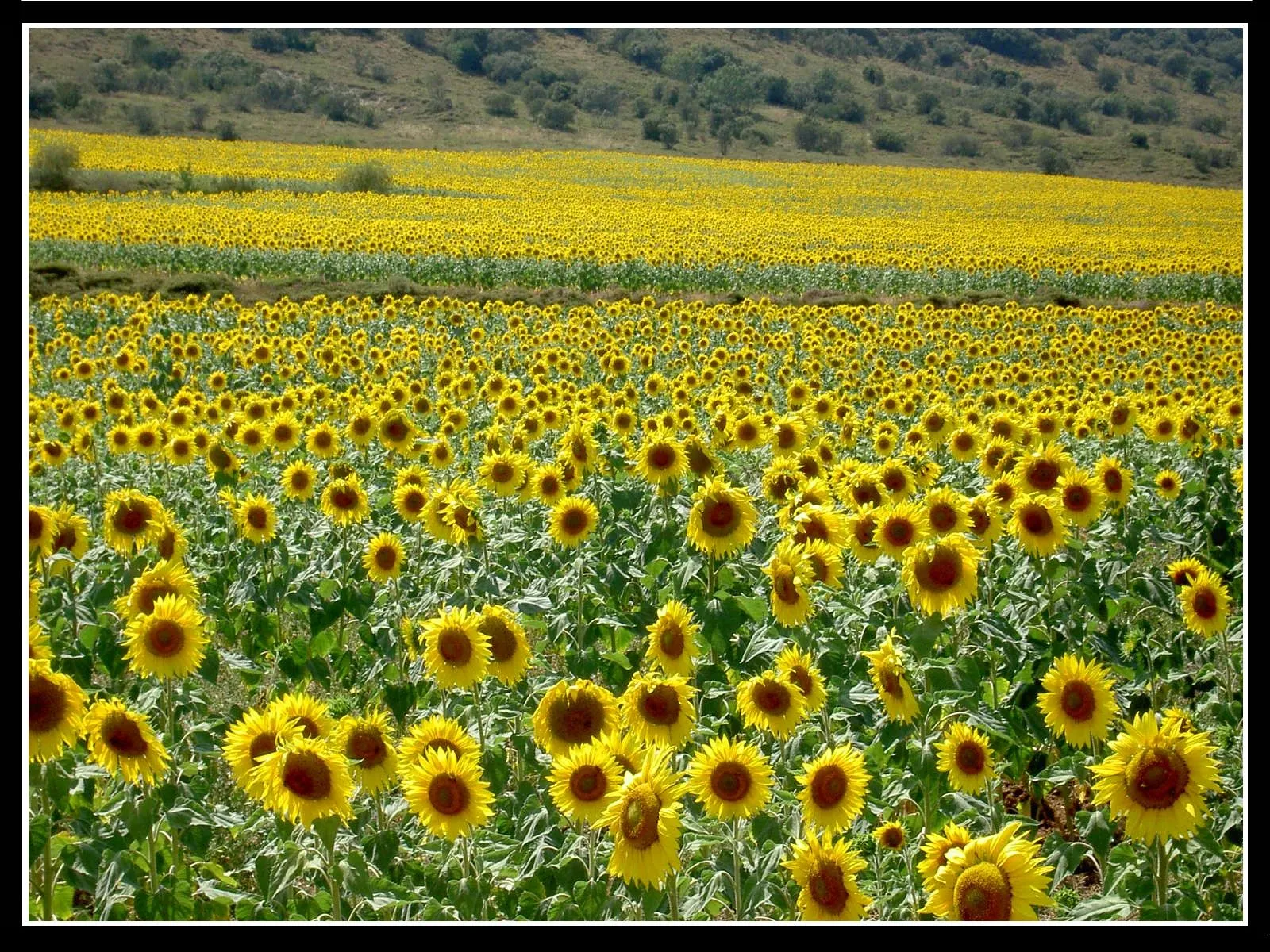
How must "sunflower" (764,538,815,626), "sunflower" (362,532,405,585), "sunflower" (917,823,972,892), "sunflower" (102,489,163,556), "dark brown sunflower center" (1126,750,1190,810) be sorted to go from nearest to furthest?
"sunflower" (917,823,972,892) → "dark brown sunflower center" (1126,750,1190,810) → "sunflower" (764,538,815,626) → "sunflower" (102,489,163,556) → "sunflower" (362,532,405,585)

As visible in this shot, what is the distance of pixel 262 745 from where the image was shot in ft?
9.15

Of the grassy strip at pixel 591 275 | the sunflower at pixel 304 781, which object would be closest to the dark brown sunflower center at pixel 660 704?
the sunflower at pixel 304 781

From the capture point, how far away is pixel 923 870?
7.91ft

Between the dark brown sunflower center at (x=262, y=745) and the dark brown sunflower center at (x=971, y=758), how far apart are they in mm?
2048

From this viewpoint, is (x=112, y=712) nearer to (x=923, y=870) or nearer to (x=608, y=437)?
(x=923, y=870)

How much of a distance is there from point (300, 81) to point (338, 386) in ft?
257

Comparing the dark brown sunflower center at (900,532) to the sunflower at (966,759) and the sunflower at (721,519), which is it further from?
the sunflower at (966,759)

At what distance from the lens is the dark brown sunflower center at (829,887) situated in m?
2.42

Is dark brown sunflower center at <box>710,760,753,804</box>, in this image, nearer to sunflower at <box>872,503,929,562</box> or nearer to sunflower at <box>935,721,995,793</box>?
sunflower at <box>935,721,995,793</box>

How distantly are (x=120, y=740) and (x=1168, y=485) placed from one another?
6167mm

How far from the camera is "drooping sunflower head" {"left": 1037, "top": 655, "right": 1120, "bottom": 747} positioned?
10.7 ft

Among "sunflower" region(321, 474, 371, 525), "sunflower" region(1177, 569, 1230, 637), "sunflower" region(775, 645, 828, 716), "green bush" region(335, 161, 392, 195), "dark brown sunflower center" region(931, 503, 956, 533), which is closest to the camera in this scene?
"sunflower" region(775, 645, 828, 716)

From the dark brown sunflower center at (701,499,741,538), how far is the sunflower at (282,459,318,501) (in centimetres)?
278

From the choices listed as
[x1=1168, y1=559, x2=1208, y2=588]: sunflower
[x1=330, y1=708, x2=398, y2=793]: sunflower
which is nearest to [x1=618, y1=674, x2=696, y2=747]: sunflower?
[x1=330, y1=708, x2=398, y2=793]: sunflower
